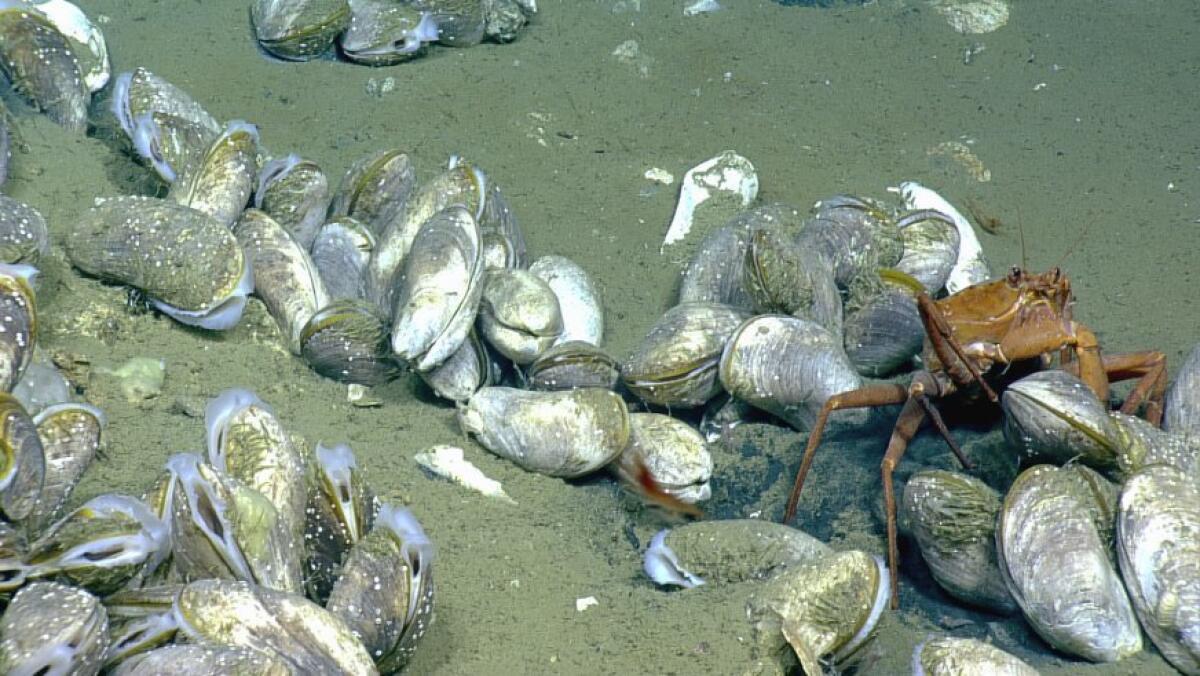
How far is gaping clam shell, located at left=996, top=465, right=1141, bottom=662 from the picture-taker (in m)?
Answer: 2.88

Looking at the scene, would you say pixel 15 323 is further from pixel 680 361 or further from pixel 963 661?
pixel 963 661

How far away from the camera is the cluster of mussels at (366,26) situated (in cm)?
563

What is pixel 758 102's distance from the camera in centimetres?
598

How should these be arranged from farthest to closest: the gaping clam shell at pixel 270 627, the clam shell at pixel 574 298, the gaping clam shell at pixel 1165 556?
the clam shell at pixel 574 298 < the gaping clam shell at pixel 1165 556 < the gaping clam shell at pixel 270 627

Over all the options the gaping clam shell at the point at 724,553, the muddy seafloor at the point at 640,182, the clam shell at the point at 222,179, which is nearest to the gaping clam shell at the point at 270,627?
the muddy seafloor at the point at 640,182

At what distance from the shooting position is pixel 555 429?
367cm

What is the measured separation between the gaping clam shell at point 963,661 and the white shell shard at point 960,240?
7.80ft

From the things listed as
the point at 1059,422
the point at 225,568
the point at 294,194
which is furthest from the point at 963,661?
the point at 294,194

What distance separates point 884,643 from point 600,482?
45.4 inches

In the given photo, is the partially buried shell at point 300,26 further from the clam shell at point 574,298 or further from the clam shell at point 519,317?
the clam shell at point 519,317

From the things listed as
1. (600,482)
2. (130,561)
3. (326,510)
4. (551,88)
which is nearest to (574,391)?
(600,482)

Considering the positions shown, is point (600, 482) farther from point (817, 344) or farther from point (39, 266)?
point (39, 266)

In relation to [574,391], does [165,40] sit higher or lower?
higher

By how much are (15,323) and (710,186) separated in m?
3.24
